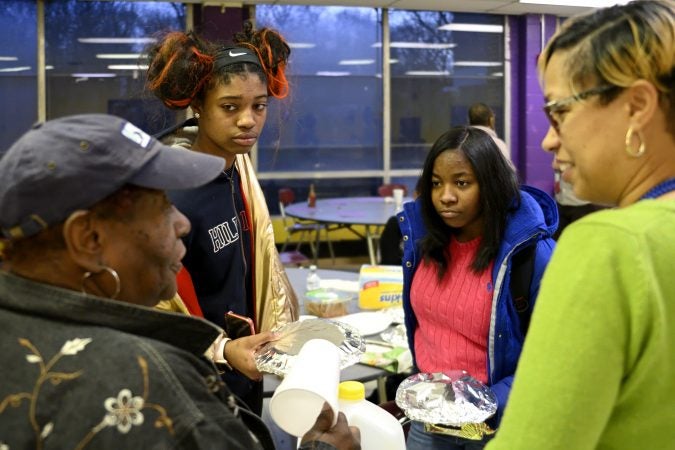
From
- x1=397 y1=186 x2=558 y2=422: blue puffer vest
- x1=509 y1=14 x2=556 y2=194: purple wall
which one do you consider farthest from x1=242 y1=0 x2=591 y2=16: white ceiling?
x1=397 y1=186 x2=558 y2=422: blue puffer vest

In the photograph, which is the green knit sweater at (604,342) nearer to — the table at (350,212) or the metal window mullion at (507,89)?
the table at (350,212)

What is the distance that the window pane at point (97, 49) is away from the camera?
7797 millimetres

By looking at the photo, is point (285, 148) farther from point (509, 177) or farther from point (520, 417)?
point (520, 417)

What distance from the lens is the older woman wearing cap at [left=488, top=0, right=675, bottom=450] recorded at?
76cm

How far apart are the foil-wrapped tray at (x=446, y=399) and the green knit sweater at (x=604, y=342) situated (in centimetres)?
87

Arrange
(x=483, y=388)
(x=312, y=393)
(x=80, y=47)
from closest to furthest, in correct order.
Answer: (x=312, y=393) → (x=483, y=388) → (x=80, y=47)

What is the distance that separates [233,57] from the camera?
75.3 inches

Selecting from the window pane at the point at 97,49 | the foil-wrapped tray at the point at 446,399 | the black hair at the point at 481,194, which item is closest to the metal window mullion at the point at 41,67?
the window pane at the point at 97,49

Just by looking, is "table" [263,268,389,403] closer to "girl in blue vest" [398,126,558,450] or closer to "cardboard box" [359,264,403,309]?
"cardboard box" [359,264,403,309]

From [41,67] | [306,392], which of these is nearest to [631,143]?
[306,392]

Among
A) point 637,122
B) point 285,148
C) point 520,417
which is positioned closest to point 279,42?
point 637,122

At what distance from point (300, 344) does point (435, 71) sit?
25.3ft

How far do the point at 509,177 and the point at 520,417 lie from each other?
141 cm

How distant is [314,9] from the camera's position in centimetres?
838
